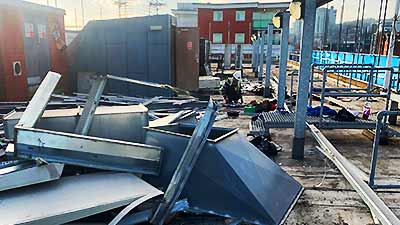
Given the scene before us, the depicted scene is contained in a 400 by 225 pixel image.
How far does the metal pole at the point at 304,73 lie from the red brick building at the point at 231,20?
30.7m

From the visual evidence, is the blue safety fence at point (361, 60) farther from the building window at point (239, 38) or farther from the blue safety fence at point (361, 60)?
the building window at point (239, 38)

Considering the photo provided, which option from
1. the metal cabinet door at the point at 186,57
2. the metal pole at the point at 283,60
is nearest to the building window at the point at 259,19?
the metal cabinet door at the point at 186,57

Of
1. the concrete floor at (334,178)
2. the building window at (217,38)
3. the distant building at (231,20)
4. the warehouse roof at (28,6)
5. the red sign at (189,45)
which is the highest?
the distant building at (231,20)

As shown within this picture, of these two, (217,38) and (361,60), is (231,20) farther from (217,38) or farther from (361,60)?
(361,60)

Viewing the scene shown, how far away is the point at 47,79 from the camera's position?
11.4 ft

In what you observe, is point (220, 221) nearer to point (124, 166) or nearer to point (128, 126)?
point (124, 166)

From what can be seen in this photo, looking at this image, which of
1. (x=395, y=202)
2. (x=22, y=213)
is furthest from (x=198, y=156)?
(x=395, y=202)

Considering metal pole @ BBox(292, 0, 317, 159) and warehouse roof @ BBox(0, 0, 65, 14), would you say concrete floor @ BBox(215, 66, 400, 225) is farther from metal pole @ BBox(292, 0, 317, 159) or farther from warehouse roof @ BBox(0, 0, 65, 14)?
warehouse roof @ BBox(0, 0, 65, 14)

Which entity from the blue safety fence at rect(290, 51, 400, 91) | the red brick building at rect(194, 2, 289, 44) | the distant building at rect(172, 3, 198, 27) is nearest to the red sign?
the blue safety fence at rect(290, 51, 400, 91)

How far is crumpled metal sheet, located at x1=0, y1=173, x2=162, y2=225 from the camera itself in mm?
2283

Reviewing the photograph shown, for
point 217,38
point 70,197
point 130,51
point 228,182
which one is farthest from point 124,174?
point 217,38

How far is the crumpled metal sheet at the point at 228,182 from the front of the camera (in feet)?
9.29

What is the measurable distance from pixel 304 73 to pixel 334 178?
1475 millimetres

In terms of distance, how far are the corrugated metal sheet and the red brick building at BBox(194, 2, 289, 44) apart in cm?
2555
